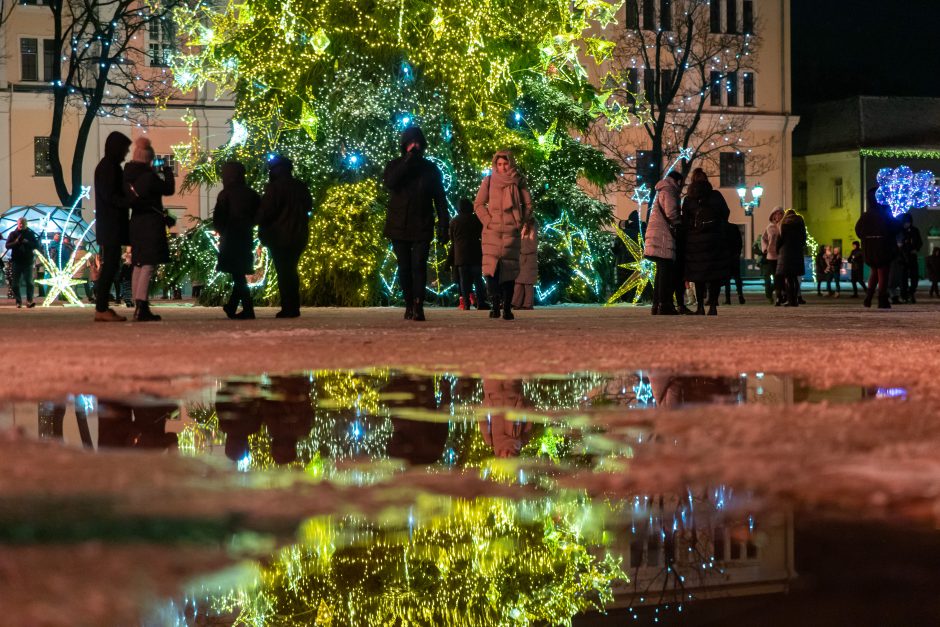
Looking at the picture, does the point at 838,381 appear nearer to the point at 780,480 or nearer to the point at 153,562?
the point at 780,480

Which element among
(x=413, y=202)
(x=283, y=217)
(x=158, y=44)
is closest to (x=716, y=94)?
(x=158, y=44)

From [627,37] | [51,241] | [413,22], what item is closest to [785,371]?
[413,22]

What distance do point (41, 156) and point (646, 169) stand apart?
24319 mm

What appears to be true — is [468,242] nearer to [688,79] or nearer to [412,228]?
[412,228]

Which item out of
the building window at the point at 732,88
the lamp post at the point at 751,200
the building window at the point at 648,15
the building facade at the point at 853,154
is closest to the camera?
the lamp post at the point at 751,200

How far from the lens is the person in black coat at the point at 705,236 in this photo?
1881 cm

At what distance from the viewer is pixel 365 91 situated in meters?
27.1

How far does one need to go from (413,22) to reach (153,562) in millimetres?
24631

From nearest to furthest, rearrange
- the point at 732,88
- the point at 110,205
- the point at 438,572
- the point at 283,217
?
the point at 438,572
the point at 110,205
the point at 283,217
the point at 732,88

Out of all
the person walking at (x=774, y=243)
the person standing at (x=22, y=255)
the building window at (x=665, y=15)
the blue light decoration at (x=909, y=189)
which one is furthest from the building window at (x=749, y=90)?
the person standing at (x=22, y=255)

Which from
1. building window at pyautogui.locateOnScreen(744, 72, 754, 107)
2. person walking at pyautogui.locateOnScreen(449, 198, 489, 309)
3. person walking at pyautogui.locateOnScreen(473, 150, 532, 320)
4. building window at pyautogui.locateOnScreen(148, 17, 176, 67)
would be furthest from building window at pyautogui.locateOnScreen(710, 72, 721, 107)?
person walking at pyautogui.locateOnScreen(473, 150, 532, 320)

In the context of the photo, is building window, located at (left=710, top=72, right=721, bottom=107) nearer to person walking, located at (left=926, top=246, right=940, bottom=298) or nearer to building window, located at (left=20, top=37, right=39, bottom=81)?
building window, located at (left=20, top=37, right=39, bottom=81)

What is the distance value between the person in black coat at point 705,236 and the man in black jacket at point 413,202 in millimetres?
4146

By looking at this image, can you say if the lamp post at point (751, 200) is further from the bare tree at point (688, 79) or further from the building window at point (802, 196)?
the building window at point (802, 196)
